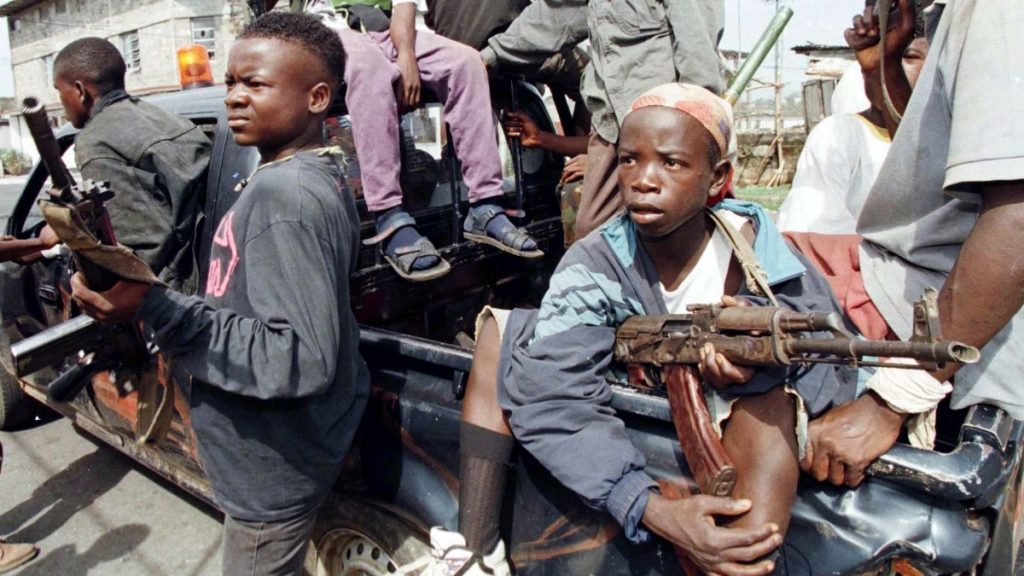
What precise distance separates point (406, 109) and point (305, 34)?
1139mm

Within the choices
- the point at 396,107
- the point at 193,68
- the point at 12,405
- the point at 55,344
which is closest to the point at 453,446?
the point at 55,344

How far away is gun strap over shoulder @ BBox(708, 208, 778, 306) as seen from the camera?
160 cm

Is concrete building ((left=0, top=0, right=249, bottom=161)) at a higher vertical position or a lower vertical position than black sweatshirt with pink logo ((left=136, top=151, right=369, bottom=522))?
lower

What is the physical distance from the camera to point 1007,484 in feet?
4.50

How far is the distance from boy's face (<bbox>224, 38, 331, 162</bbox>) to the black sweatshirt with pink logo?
8cm

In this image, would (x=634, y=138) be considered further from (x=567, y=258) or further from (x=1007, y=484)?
(x=1007, y=484)

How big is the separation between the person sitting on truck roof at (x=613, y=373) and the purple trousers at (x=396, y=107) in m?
1.05

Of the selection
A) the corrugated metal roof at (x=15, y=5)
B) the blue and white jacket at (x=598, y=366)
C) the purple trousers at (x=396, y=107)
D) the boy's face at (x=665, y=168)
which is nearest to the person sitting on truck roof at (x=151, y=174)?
the purple trousers at (x=396, y=107)

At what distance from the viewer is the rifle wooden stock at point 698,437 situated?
1406 millimetres

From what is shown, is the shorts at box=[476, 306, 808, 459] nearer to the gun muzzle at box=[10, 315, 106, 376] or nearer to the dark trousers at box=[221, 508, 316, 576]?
the dark trousers at box=[221, 508, 316, 576]

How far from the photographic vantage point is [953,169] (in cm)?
136

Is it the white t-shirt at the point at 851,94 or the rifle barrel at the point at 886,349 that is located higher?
the white t-shirt at the point at 851,94

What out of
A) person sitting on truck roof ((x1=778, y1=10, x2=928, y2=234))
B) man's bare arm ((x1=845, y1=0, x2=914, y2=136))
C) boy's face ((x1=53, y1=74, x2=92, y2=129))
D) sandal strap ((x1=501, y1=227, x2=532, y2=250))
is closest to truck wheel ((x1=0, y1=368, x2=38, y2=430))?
boy's face ((x1=53, y1=74, x2=92, y2=129))

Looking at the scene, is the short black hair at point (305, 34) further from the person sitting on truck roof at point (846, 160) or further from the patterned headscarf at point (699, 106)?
the person sitting on truck roof at point (846, 160)
